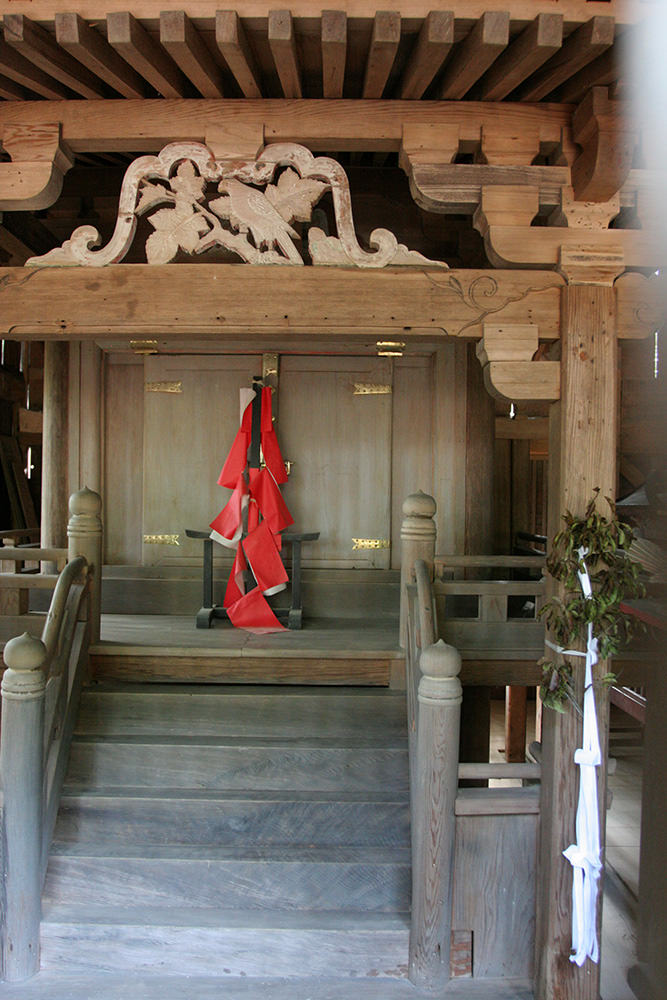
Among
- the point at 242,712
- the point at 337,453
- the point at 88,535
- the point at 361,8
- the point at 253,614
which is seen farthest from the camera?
the point at 337,453

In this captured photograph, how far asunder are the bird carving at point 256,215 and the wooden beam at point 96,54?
21.3 inches

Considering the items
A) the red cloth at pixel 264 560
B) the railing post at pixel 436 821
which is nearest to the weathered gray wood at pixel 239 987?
the railing post at pixel 436 821

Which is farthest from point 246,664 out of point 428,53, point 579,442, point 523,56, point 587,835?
point 523,56

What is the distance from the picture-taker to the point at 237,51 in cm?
278

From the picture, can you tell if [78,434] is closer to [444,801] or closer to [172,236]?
[172,236]

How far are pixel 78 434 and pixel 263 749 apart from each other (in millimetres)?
3200

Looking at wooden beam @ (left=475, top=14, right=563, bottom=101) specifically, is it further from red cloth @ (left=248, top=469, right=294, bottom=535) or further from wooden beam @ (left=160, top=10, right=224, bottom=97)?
red cloth @ (left=248, top=469, right=294, bottom=535)

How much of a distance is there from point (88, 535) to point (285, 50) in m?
2.55

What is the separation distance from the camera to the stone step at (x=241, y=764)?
11.5ft

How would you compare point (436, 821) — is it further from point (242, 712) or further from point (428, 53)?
point (428, 53)

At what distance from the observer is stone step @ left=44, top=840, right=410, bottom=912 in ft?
Answer: 10.3

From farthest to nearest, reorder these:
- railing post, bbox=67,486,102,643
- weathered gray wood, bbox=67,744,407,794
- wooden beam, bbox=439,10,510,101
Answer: railing post, bbox=67,486,102,643 → weathered gray wood, bbox=67,744,407,794 → wooden beam, bbox=439,10,510,101

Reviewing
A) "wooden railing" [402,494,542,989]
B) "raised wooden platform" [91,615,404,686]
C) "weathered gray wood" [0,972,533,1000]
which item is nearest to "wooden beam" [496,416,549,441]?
"raised wooden platform" [91,615,404,686]

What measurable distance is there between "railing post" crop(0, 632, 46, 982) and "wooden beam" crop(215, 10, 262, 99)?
8.10 feet
